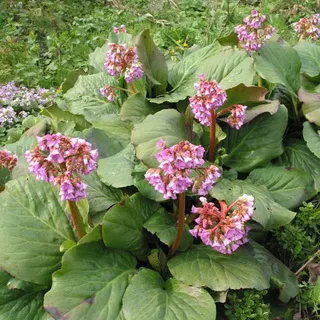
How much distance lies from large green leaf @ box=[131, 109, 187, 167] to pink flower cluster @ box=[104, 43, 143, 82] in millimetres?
332

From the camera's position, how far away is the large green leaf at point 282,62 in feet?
9.21

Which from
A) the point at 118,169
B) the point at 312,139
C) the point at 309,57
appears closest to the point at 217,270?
the point at 118,169

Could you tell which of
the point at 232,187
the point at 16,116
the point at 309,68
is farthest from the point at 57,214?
the point at 16,116

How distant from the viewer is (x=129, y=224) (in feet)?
7.13

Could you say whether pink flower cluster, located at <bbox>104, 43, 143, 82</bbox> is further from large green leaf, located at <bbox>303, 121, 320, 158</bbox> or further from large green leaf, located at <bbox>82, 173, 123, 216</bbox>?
large green leaf, located at <bbox>303, 121, 320, 158</bbox>

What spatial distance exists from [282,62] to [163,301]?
162 cm

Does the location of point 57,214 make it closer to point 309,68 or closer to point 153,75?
point 153,75

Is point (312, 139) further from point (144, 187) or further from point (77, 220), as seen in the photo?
point (77, 220)

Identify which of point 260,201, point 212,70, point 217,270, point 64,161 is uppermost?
point 64,161

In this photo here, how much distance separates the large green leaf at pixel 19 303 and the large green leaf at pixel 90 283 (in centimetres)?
27

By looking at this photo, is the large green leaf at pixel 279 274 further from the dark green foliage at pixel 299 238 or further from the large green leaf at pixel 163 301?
the large green leaf at pixel 163 301

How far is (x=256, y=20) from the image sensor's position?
2768 mm

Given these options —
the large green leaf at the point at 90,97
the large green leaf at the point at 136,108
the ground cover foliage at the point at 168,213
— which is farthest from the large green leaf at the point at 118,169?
the large green leaf at the point at 90,97

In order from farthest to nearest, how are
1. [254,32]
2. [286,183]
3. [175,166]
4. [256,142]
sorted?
[254,32]
[256,142]
[286,183]
[175,166]
